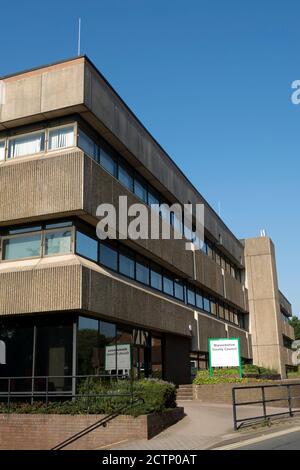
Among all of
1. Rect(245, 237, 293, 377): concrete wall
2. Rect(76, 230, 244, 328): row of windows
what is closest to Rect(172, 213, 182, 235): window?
Rect(76, 230, 244, 328): row of windows

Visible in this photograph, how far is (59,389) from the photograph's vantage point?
16.5m

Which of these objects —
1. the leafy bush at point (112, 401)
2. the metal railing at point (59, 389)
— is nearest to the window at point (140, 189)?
the metal railing at point (59, 389)

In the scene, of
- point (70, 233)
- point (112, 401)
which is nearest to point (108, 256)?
point (70, 233)

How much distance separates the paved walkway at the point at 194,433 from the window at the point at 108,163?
9174 millimetres

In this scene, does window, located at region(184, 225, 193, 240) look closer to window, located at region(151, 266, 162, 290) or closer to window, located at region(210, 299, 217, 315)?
window, located at region(151, 266, 162, 290)

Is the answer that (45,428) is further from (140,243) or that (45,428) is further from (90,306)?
(140,243)

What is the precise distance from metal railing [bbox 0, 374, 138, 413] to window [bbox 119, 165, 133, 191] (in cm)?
809

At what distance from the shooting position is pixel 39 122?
19.3 meters

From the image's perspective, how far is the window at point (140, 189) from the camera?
23312 mm

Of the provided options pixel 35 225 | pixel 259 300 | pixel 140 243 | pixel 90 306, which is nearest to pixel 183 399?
pixel 140 243

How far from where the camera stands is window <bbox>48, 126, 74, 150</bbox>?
18.6 meters

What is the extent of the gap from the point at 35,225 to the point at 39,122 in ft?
12.3
